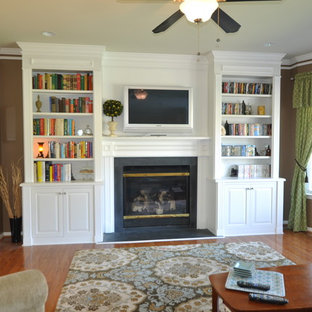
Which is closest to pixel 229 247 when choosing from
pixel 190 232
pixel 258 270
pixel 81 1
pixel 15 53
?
pixel 190 232

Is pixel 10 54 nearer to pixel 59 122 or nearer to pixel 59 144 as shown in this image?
pixel 59 122

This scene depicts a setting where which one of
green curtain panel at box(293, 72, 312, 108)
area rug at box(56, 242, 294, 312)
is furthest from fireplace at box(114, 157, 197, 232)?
green curtain panel at box(293, 72, 312, 108)

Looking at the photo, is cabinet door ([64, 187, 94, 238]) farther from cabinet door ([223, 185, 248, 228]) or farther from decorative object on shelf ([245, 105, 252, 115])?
decorative object on shelf ([245, 105, 252, 115])

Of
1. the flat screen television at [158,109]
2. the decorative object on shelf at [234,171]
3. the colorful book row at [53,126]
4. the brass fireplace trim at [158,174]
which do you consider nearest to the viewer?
the colorful book row at [53,126]

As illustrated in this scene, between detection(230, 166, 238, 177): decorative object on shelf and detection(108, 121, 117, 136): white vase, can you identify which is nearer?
detection(108, 121, 117, 136): white vase

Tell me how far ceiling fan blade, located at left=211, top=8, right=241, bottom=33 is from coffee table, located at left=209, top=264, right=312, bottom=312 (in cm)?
193

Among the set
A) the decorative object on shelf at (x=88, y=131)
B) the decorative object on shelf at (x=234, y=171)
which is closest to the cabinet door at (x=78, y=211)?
the decorative object on shelf at (x=88, y=131)

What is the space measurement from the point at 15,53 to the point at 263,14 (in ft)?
11.2

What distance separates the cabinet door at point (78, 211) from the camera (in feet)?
14.6

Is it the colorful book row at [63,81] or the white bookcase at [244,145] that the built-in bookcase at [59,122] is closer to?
the colorful book row at [63,81]

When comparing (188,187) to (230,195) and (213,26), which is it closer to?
(230,195)

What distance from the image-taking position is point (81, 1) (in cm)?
298

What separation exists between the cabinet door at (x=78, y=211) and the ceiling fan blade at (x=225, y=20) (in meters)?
2.92

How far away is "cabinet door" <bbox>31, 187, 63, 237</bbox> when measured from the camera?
14.5 ft
